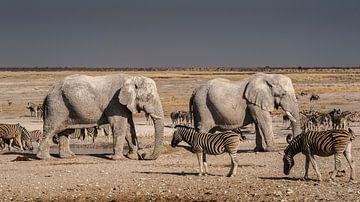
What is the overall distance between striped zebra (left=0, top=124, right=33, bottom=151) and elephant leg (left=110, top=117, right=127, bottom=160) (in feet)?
12.3

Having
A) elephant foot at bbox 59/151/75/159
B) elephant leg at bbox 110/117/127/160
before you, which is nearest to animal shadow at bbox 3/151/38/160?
elephant foot at bbox 59/151/75/159

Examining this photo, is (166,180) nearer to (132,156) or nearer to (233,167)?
(233,167)

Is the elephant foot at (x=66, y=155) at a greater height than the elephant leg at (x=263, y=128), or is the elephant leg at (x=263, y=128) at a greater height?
the elephant leg at (x=263, y=128)

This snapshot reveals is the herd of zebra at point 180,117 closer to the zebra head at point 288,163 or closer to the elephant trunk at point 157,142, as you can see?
the elephant trunk at point 157,142

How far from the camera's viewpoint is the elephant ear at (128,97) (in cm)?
1858

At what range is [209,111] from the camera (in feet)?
65.3

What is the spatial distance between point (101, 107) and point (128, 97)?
2.92ft

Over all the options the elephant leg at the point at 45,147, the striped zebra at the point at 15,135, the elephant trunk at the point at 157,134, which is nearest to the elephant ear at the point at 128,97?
the elephant trunk at the point at 157,134

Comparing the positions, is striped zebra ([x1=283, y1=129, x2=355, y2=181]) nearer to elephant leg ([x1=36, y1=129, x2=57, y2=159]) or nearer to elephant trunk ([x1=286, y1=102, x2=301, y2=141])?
elephant trunk ([x1=286, y1=102, x2=301, y2=141])

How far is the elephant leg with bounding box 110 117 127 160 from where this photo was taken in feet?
61.3

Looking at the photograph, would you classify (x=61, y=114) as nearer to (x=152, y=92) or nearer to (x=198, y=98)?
(x=152, y=92)

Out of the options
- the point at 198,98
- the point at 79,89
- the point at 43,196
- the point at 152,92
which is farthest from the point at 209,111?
the point at 43,196

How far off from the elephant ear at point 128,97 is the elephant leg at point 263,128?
355 cm

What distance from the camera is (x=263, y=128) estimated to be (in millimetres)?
19797
